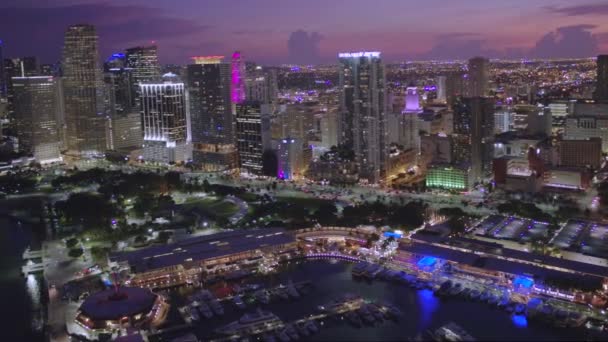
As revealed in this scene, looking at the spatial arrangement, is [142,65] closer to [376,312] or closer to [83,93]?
[83,93]

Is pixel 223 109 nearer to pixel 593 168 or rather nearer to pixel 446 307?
pixel 593 168

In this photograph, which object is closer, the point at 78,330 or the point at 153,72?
the point at 78,330

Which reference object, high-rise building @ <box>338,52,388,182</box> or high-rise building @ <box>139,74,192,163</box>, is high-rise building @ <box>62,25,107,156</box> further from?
high-rise building @ <box>338,52,388,182</box>

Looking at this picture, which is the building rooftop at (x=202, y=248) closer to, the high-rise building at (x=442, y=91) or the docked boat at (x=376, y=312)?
the docked boat at (x=376, y=312)

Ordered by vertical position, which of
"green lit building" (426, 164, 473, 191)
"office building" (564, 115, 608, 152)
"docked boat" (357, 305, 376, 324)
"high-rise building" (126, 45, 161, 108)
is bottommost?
"docked boat" (357, 305, 376, 324)

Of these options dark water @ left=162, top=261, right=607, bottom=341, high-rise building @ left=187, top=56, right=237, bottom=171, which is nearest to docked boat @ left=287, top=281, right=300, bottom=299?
→ dark water @ left=162, top=261, right=607, bottom=341

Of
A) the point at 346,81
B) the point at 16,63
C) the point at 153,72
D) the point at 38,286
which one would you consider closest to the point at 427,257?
the point at 38,286
